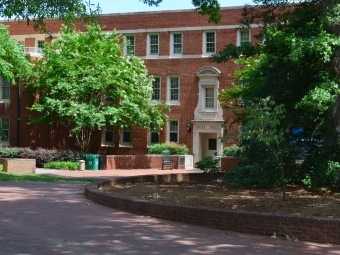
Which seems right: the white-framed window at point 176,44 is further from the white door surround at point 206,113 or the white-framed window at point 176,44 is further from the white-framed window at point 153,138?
the white-framed window at point 153,138

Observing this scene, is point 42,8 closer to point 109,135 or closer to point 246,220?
point 246,220

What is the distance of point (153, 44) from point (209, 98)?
5.61m

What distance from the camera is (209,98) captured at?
40688mm

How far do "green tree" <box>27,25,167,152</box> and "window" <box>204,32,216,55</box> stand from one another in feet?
15.1

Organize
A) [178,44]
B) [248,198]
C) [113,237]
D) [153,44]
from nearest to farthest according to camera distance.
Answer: [113,237] < [248,198] < [178,44] < [153,44]

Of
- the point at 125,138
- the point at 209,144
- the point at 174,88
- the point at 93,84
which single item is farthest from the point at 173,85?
the point at 93,84

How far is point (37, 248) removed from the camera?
30.6 ft

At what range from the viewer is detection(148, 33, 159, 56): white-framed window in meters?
42.4

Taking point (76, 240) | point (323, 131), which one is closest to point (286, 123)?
point (323, 131)

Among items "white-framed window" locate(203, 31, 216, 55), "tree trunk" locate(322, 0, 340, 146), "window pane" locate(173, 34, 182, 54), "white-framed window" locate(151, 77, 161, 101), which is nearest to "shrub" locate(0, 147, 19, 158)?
"white-framed window" locate(151, 77, 161, 101)

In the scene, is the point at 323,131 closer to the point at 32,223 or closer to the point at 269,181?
the point at 269,181

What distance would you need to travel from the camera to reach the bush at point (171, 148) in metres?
39.3

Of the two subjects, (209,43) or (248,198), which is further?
(209,43)

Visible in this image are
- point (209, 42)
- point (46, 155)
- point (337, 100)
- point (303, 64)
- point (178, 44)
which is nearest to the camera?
point (337, 100)
